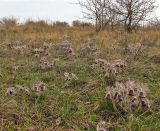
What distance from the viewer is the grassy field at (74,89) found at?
12.0ft

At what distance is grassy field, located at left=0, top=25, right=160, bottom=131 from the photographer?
3650 mm

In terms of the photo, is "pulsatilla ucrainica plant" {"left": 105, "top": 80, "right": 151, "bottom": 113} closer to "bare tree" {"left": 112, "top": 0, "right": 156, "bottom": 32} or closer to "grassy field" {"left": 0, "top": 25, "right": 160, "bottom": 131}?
"grassy field" {"left": 0, "top": 25, "right": 160, "bottom": 131}

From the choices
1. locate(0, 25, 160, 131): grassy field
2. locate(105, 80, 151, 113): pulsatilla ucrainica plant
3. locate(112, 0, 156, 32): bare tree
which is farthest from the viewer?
locate(112, 0, 156, 32): bare tree

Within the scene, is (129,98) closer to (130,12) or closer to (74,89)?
(74,89)

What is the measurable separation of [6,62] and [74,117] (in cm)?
273

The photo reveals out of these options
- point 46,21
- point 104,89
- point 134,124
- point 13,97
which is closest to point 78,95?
point 104,89

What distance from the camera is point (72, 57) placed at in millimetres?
6613

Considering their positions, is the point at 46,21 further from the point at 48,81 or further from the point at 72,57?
the point at 48,81

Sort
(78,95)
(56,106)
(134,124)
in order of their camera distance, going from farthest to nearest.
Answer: (78,95) < (56,106) < (134,124)

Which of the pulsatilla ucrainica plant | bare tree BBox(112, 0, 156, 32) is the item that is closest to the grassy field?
the pulsatilla ucrainica plant

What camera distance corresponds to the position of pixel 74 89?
4.64 meters

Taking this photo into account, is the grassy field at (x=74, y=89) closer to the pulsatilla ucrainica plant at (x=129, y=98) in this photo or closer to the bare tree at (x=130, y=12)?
the pulsatilla ucrainica plant at (x=129, y=98)

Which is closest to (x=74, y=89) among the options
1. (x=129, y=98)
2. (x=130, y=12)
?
(x=129, y=98)

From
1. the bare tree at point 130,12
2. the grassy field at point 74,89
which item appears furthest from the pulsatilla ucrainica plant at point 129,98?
the bare tree at point 130,12
